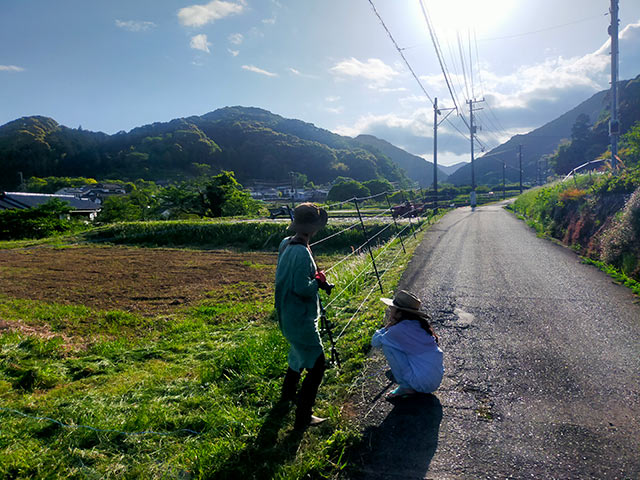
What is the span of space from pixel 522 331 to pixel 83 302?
845 cm

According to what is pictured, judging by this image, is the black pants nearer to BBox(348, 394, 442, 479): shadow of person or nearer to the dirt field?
BBox(348, 394, 442, 479): shadow of person

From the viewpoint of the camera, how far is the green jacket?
2639 millimetres

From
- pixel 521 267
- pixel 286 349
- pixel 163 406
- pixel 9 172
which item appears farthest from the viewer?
pixel 9 172

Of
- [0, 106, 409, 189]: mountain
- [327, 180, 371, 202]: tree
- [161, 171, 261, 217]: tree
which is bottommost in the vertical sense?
[161, 171, 261, 217]: tree

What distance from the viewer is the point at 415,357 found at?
125 inches

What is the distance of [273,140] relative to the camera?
138 meters

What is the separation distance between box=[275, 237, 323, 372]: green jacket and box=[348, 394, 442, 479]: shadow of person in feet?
2.31

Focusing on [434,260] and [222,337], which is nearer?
[222,337]

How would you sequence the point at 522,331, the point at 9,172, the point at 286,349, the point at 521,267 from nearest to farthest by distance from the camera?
the point at 286,349 < the point at 522,331 < the point at 521,267 < the point at 9,172

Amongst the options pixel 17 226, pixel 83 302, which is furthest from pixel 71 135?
pixel 83 302

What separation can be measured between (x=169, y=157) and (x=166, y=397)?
122623mm

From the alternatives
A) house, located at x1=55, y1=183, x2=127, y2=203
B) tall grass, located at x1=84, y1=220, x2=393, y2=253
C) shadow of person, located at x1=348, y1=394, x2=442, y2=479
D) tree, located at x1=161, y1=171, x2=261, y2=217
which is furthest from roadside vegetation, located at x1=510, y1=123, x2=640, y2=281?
house, located at x1=55, y1=183, x2=127, y2=203

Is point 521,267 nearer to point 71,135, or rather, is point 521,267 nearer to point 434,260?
point 434,260

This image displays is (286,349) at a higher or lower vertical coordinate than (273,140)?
lower
